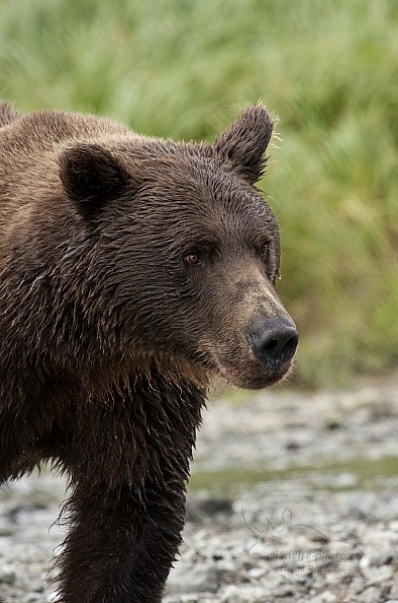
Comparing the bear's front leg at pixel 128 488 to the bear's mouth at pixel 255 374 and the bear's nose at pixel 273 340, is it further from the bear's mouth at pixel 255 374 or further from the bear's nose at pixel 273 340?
the bear's nose at pixel 273 340

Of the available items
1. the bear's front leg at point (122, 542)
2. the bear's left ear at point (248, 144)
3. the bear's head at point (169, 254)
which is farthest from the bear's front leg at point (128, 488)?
the bear's left ear at point (248, 144)

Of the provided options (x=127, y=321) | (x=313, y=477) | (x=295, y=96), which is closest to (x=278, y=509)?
(x=313, y=477)

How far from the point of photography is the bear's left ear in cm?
529

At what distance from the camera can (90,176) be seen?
4.86 m

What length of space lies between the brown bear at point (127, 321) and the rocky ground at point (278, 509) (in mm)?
584

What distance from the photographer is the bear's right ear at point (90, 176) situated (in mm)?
4793

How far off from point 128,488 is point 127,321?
739mm

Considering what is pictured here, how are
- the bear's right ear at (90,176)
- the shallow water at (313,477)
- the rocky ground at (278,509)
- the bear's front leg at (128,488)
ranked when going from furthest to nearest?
the shallow water at (313,477) < the rocky ground at (278,509) < the bear's front leg at (128,488) < the bear's right ear at (90,176)

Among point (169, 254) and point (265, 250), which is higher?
point (265, 250)

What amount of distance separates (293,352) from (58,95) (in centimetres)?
1348

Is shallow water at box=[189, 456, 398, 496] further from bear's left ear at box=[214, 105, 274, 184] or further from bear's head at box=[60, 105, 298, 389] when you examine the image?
bear's head at box=[60, 105, 298, 389]

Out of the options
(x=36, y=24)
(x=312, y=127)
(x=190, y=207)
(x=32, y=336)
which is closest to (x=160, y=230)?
(x=190, y=207)

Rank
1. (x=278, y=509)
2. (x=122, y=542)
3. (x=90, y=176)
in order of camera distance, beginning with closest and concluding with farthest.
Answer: (x=90, y=176)
(x=122, y=542)
(x=278, y=509)

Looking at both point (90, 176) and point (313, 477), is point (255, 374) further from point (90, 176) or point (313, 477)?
point (313, 477)
